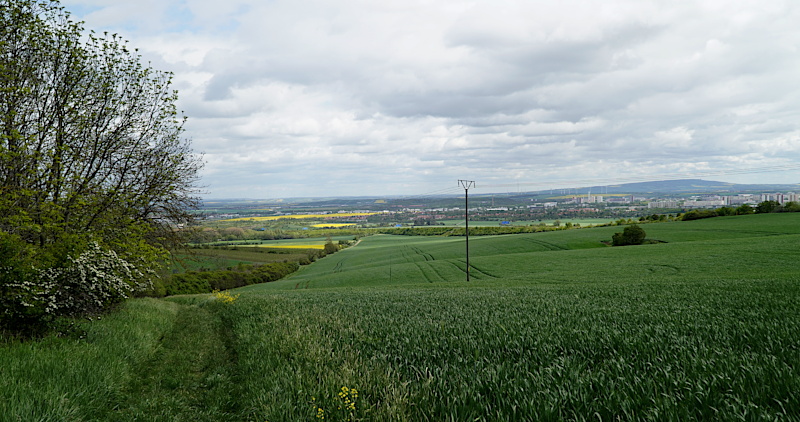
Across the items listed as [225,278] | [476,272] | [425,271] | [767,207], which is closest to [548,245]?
[476,272]

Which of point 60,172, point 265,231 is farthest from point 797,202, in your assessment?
point 265,231

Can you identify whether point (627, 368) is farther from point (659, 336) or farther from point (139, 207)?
point (139, 207)

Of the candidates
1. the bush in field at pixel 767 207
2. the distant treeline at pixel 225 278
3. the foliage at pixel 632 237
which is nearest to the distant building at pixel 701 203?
the bush in field at pixel 767 207

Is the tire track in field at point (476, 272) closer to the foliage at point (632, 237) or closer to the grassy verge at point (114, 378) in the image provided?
the foliage at point (632, 237)

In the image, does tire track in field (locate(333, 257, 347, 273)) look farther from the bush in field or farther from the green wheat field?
the bush in field

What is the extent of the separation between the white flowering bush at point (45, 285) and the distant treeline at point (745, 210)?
103m

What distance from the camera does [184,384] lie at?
7.63 meters

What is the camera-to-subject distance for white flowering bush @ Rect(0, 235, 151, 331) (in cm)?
824

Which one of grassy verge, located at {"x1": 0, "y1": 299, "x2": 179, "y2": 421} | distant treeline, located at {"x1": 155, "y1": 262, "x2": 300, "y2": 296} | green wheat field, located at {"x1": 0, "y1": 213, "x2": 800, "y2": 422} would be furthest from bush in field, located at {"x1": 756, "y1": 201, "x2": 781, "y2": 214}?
grassy verge, located at {"x1": 0, "y1": 299, "x2": 179, "y2": 421}

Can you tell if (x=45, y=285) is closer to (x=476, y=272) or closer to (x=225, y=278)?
(x=476, y=272)

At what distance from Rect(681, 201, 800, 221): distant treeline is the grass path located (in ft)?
331

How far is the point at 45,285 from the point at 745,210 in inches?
4238

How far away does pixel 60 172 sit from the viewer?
A: 13.1 metres

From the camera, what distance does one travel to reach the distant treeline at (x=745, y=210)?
73756 millimetres
